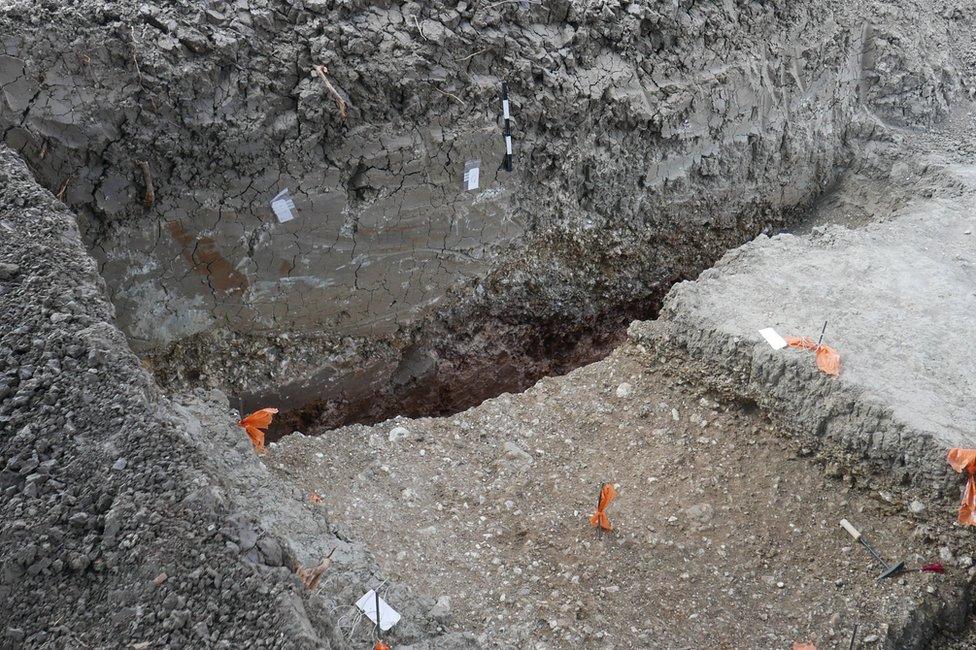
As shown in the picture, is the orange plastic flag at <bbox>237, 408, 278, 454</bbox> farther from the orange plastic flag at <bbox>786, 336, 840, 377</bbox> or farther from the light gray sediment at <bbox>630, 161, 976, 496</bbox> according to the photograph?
the orange plastic flag at <bbox>786, 336, 840, 377</bbox>

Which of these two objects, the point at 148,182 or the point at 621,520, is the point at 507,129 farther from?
the point at 621,520

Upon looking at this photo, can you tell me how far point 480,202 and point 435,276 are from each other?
0.53 m

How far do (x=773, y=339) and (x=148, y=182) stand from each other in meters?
3.23

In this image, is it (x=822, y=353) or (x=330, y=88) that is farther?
(x=330, y=88)

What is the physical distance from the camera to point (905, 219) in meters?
5.23

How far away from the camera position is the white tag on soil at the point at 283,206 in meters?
4.45

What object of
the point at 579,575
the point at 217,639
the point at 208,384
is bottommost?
the point at 208,384

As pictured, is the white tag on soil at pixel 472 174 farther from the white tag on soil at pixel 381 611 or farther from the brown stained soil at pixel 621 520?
the white tag on soil at pixel 381 611

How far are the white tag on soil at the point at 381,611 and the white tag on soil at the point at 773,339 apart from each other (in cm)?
220

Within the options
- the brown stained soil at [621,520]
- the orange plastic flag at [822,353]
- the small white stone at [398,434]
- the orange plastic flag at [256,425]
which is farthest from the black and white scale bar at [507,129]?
the orange plastic flag at [256,425]

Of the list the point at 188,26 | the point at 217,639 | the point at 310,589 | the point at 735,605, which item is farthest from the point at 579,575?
the point at 188,26

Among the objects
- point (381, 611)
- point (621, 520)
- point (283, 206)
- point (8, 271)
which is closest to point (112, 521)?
point (381, 611)

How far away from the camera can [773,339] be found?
3.86 meters

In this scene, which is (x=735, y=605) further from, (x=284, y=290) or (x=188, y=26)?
(x=188, y=26)
